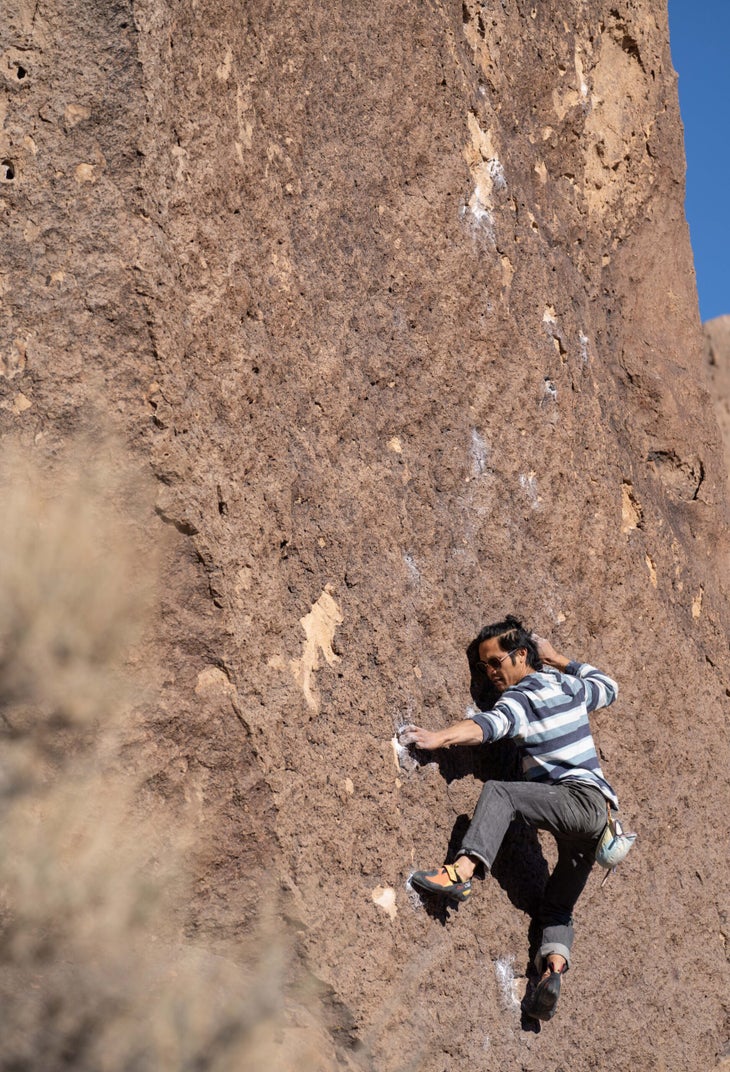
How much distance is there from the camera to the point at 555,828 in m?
2.79

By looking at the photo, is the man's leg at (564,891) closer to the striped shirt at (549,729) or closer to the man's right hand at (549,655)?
the striped shirt at (549,729)

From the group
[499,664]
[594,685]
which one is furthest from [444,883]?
[594,685]

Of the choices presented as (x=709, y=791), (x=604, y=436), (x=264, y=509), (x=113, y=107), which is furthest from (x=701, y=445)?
(x=113, y=107)

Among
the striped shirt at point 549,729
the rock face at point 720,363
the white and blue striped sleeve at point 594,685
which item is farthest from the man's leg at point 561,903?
the rock face at point 720,363

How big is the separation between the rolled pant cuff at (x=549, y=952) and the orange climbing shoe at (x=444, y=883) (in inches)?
15.4

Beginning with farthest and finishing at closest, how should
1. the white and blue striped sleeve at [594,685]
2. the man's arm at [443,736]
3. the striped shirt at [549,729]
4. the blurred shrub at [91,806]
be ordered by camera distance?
the white and blue striped sleeve at [594,685]
the striped shirt at [549,729]
the man's arm at [443,736]
the blurred shrub at [91,806]

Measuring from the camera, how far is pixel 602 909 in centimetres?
321

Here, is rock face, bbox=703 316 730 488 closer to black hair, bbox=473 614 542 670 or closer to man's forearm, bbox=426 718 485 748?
black hair, bbox=473 614 542 670

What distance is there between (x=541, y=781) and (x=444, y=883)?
16.9 inches

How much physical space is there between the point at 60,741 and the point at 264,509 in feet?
2.10

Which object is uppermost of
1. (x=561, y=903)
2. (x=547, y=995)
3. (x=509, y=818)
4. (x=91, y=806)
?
(x=91, y=806)

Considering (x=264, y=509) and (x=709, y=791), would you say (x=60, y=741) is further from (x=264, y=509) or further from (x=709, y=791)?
(x=709, y=791)

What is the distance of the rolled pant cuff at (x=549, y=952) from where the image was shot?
284 centimetres

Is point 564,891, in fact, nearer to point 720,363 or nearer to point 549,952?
point 549,952
